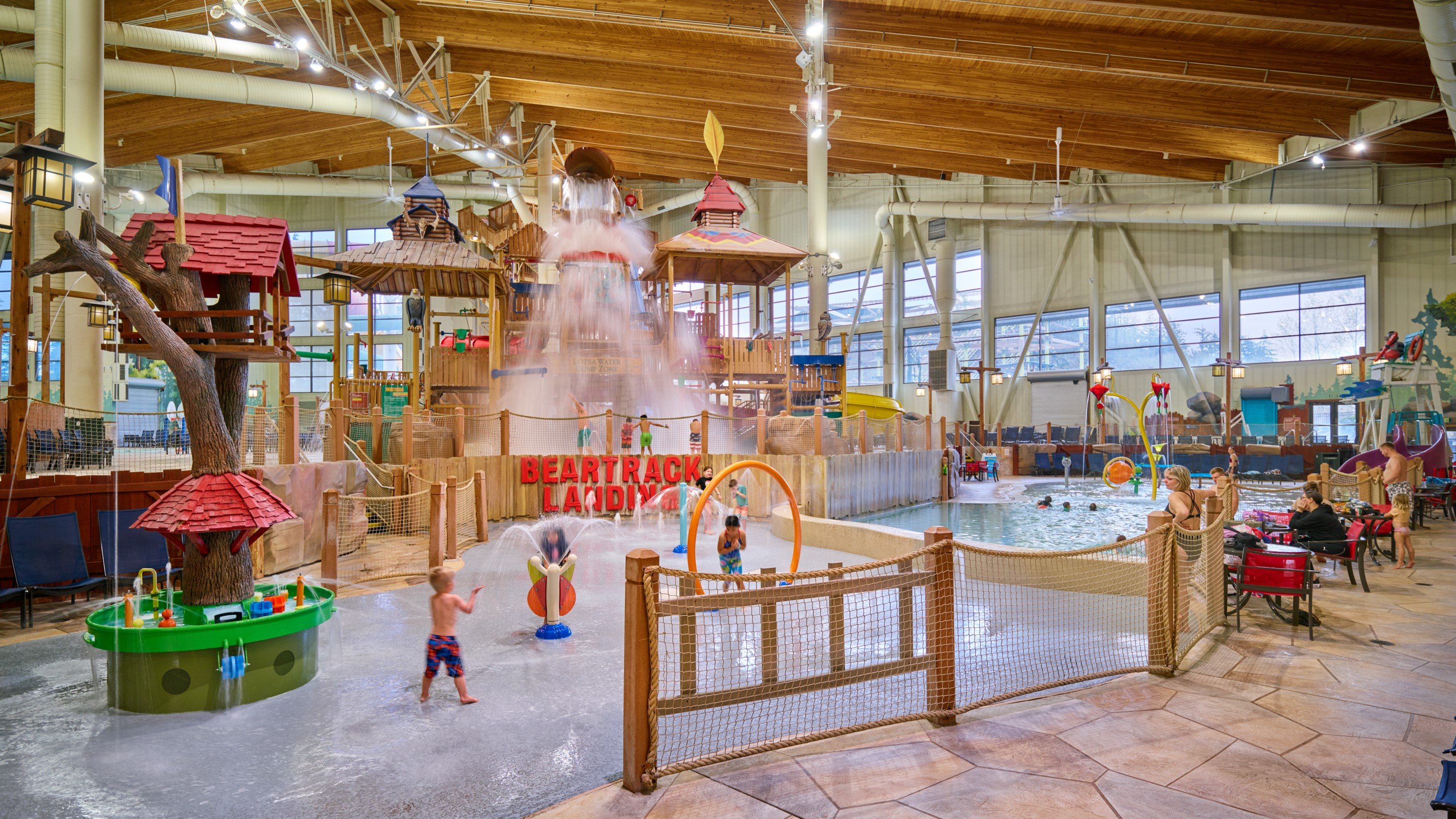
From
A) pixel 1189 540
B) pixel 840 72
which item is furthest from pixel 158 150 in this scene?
pixel 1189 540

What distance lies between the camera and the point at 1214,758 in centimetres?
466

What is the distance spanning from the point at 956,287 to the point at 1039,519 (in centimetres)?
1910

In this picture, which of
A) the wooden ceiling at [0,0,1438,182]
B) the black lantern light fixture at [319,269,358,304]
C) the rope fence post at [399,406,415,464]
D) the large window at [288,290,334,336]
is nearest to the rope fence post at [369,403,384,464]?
the rope fence post at [399,406,415,464]

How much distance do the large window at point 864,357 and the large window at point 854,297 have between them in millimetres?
890

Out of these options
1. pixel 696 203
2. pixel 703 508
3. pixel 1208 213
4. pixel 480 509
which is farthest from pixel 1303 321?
pixel 703 508

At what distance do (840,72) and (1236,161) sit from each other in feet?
50.7

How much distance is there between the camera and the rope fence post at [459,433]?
1558 centimetres

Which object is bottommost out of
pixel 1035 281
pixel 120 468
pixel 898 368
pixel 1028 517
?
pixel 1028 517

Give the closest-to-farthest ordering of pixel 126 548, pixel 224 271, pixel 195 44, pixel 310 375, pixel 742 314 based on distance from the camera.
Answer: pixel 224 271, pixel 126 548, pixel 195 44, pixel 310 375, pixel 742 314

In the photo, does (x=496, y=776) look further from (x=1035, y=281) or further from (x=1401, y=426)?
(x=1035, y=281)

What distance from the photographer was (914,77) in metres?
21.0

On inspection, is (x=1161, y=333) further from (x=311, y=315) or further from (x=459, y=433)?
(x=311, y=315)

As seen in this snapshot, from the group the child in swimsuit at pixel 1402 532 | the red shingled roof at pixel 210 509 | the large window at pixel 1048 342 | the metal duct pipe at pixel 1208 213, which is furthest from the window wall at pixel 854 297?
the red shingled roof at pixel 210 509

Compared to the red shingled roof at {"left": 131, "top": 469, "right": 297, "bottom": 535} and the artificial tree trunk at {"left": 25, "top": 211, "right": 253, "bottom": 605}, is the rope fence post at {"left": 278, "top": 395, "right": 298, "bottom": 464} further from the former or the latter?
the red shingled roof at {"left": 131, "top": 469, "right": 297, "bottom": 535}
